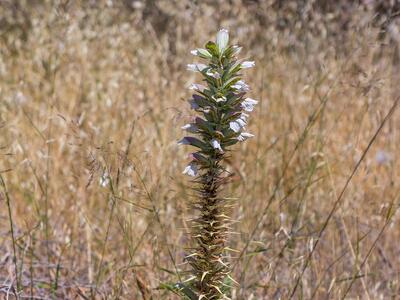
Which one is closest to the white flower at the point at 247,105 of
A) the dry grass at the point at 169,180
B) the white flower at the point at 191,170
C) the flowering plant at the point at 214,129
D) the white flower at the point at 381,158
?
the flowering plant at the point at 214,129

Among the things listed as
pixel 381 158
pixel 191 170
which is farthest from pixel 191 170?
pixel 381 158

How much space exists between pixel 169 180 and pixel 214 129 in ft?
5.09

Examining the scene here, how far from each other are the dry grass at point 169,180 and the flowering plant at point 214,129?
231mm

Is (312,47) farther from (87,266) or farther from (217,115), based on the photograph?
(217,115)

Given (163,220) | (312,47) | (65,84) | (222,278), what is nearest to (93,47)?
(65,84)

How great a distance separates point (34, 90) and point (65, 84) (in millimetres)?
261

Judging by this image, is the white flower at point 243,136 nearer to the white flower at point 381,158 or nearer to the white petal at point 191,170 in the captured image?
the white petal at point 191,170

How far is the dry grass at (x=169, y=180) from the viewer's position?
A: 2.34 metres

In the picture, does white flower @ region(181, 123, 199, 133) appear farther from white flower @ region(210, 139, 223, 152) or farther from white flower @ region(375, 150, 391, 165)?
white flower @ region(375, 150, 391, 165)

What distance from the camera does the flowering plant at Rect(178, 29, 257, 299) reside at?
1507 mm

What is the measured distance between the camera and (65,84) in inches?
179

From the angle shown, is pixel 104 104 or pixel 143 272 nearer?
pixel 143 272

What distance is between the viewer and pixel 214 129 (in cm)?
154

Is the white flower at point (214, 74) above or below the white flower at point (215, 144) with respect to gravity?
above
